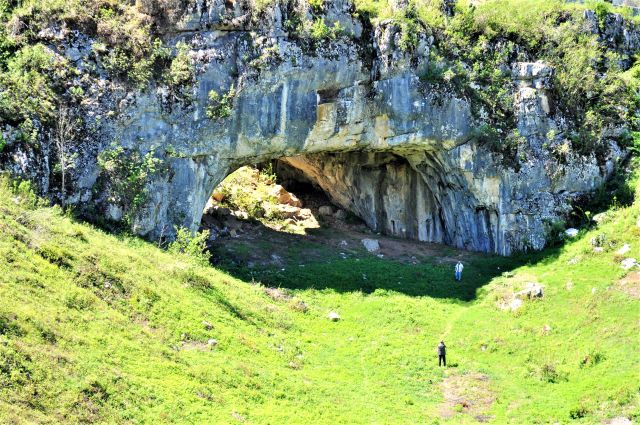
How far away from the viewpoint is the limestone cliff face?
31234 millimetres

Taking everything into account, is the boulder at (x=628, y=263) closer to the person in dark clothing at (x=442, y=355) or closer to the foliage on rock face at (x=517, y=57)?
the foliage on rock face at (x=517, y=57)

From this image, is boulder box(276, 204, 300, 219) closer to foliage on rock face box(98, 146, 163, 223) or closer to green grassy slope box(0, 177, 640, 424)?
green grassy slope box(0, 177, 640, 424)

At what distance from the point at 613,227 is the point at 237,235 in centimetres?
1606

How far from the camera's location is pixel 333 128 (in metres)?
33.6

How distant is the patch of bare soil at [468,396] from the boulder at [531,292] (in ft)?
17.7

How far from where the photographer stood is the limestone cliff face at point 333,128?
102 ft

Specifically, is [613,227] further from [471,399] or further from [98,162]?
[98,162]

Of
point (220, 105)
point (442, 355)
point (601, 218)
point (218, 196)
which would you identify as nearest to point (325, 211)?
point (218, 196)

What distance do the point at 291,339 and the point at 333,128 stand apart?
10.8m

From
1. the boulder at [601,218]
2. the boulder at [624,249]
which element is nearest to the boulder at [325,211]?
the boulder at [601,218]

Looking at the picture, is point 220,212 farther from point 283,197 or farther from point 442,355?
point 442,355

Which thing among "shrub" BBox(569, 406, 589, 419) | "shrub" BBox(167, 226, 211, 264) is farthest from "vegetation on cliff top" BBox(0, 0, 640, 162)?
"shrub" BBox(569, 406, 589, 419)

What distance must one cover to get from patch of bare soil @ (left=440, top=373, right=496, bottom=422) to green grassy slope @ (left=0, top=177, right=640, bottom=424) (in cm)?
6

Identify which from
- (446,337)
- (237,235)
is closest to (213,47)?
(237,235)
